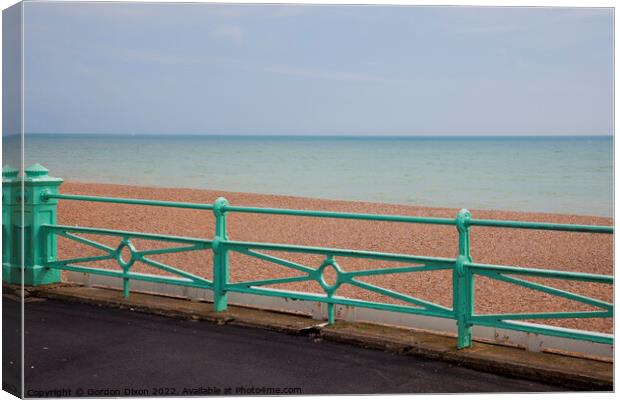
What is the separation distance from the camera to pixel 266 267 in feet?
38.7

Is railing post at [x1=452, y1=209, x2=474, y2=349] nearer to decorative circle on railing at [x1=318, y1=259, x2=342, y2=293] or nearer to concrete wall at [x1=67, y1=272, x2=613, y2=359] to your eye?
concrete wall at [x1=67, y1=272, x2=613, y2=359]

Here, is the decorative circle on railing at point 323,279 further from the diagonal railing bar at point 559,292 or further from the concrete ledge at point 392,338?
the diagonal railing bar at point 559,292

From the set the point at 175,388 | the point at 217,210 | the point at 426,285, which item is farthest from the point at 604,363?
the point at 426,285

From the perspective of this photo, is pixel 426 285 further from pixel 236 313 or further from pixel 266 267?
pixel 236 313

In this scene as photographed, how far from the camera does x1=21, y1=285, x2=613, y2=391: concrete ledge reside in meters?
5.02

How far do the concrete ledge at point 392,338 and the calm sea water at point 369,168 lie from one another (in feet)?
45.6

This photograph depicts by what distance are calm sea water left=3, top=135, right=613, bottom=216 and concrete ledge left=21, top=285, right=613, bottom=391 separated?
13910mm

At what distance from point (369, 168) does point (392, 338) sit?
4664 cm

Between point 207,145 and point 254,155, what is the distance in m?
8.08

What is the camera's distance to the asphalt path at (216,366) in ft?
16.5

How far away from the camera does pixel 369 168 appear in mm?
52094

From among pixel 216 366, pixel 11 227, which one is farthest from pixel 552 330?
pixel 11 227

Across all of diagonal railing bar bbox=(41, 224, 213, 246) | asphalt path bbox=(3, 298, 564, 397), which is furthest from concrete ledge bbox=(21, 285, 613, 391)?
diagonal railing bar bbox=(41, 224, 213, 246)

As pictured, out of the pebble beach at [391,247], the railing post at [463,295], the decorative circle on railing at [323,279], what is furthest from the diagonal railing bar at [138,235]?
the pebble beach at [391,247]
